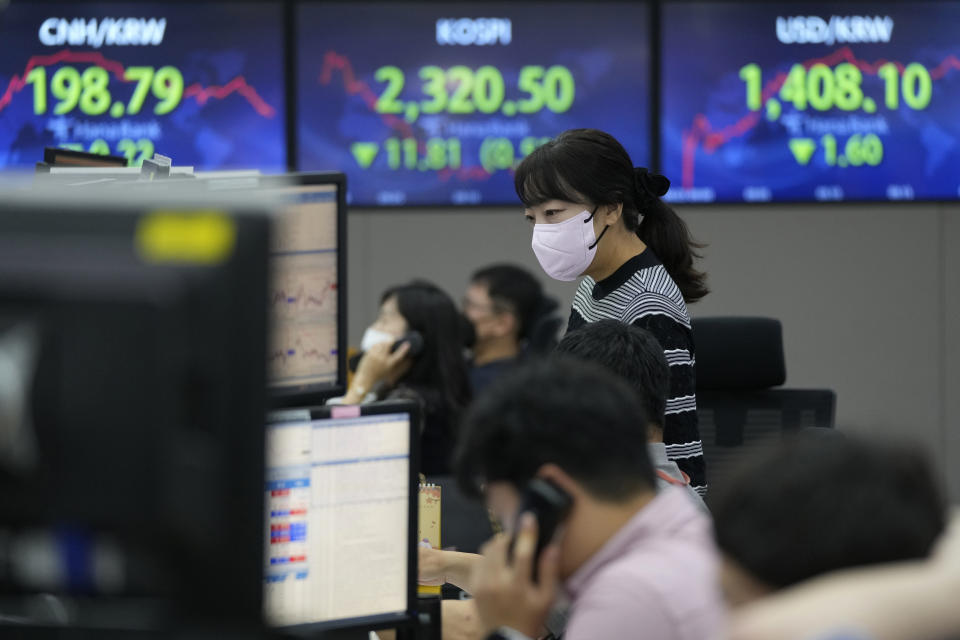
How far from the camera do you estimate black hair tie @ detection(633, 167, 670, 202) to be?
214cm

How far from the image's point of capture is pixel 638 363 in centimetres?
162

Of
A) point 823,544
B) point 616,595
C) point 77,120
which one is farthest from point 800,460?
point 77,120

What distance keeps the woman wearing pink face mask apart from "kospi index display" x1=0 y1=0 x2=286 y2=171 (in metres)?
2.02

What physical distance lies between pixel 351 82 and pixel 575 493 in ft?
10.1

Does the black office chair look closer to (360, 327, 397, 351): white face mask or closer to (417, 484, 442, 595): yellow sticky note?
(360, 327, 397, 351): white face mask

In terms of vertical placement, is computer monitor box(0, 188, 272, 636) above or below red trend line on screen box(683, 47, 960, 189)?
below

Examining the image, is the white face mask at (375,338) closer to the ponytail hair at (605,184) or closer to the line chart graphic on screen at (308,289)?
the ponytail hair at (605,184)

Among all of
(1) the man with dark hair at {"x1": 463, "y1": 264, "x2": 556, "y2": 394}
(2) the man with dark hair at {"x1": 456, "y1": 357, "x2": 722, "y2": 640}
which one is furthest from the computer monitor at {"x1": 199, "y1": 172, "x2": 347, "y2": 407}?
(1) the man with dark hair at {"x1": 463, "y1": 264, "x2": 556, "y2": 394}

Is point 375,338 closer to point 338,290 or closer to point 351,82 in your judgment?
point 351,82

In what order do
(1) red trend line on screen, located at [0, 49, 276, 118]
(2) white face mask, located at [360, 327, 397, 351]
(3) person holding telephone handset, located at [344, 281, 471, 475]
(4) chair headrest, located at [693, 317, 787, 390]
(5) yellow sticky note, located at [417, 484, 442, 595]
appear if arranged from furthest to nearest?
(1) red trend line on screen, located at [0, 49, 276, 118] < (2) white face mask, located at [360, 327, 397, 351] < (3) person holding telephone handset, located at [344, 281, 471, 475] < (4) chair headrest, located at [693, 317, 787, 390] < (5) yellow sticky note, located at [417, 484, 442, 595]

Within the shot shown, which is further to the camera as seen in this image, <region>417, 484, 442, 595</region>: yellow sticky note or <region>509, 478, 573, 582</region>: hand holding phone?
<region>417, 484, 442, 595</region>: yellow sticky note

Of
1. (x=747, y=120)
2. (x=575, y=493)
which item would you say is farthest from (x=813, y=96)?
(x=575, y=493)

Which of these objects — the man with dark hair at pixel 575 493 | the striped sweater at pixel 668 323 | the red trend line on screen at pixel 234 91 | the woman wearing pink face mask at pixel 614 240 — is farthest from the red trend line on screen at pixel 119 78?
the man with dark hair at pixel 575 493

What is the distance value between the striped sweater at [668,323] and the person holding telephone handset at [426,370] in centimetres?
104
